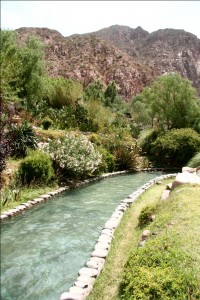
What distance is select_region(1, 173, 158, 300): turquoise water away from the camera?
409cm

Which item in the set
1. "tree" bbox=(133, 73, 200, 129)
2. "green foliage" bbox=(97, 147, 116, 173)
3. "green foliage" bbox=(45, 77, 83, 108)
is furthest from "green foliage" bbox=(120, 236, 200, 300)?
"tree" bbox=(133, 73, 200, 129)

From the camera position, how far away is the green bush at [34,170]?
1099 centimetres

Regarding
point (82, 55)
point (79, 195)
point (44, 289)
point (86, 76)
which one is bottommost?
point (79, 195)

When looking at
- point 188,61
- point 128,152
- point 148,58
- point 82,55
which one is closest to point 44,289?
point 128,152

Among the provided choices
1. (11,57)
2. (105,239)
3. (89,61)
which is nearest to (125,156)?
(11,57)

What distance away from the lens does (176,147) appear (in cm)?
2072

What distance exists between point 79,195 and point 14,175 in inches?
95.8

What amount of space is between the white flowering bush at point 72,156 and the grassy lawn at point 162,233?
4.11 meters

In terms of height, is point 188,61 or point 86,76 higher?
point 188,61

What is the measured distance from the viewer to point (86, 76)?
67.6 m

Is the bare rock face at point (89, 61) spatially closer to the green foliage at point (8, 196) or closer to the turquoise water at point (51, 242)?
the turquoise water at point (51, 242)

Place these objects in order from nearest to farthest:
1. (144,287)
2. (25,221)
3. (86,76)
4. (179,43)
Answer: (144,287) < (25,221) < (86,76) < (179,43)

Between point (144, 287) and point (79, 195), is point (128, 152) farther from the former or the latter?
point (144, 287)

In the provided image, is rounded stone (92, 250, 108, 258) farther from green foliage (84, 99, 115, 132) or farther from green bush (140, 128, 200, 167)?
green foliage (84, 99, 115, 132)
